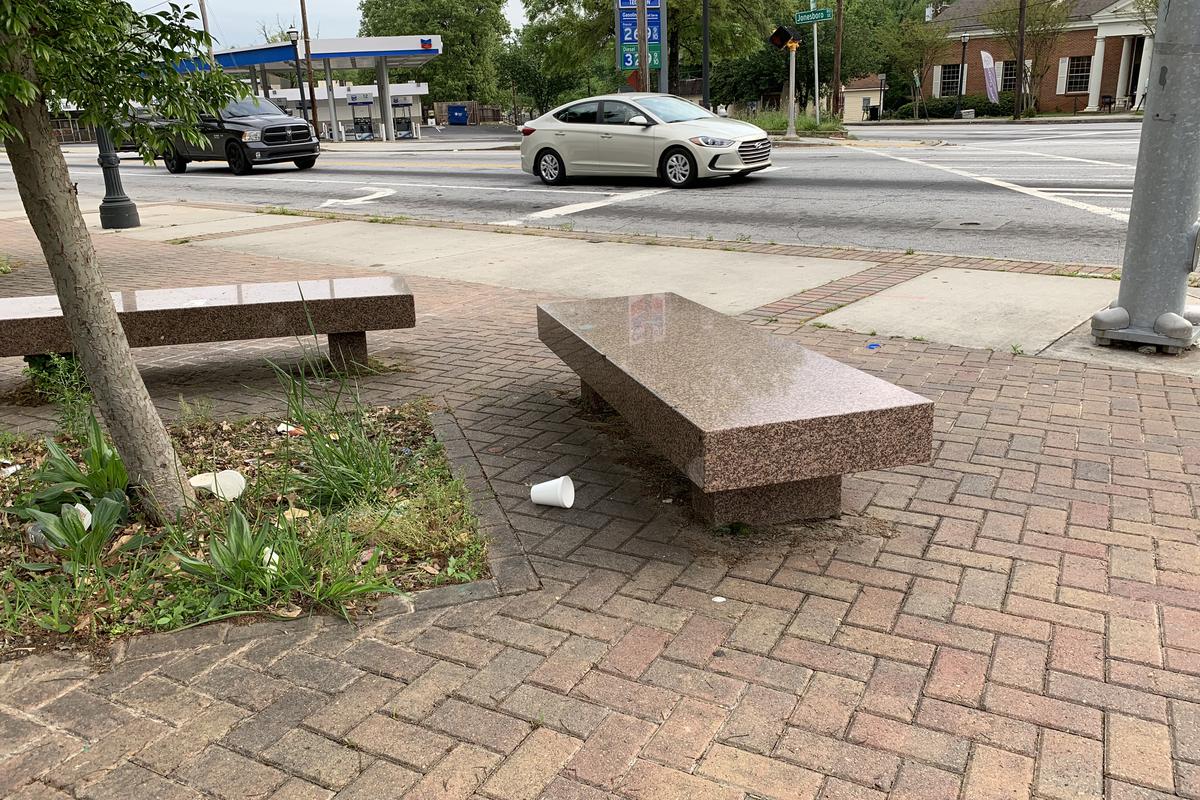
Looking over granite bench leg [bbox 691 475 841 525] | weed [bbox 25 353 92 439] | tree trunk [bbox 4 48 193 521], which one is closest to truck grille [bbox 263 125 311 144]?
weed [bbox 25 353 92 439]

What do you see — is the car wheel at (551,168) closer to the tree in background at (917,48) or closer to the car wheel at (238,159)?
the car wheel at (238,159)

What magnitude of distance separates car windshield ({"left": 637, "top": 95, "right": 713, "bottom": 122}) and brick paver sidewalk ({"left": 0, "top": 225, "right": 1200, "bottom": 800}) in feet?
43.2

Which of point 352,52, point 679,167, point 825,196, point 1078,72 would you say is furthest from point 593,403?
point 1078,72

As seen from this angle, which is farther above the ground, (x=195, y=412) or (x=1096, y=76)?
(x=1096, y=76)

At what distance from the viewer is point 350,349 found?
5988 millimetres

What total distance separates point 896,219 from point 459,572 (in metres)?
9.98

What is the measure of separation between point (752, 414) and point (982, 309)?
4.46 m

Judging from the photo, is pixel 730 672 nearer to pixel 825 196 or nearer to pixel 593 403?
pixel 593 403

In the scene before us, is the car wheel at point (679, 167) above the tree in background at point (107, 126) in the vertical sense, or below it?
below

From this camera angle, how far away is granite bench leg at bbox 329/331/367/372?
19.6 feet

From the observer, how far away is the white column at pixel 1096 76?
167ft

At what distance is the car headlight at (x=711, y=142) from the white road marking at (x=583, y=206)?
35.6 inches

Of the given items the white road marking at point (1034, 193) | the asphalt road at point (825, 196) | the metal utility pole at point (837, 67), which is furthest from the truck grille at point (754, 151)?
the metal utility pole at point (837, 67)

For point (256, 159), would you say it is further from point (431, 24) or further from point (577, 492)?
point (431, 24)
